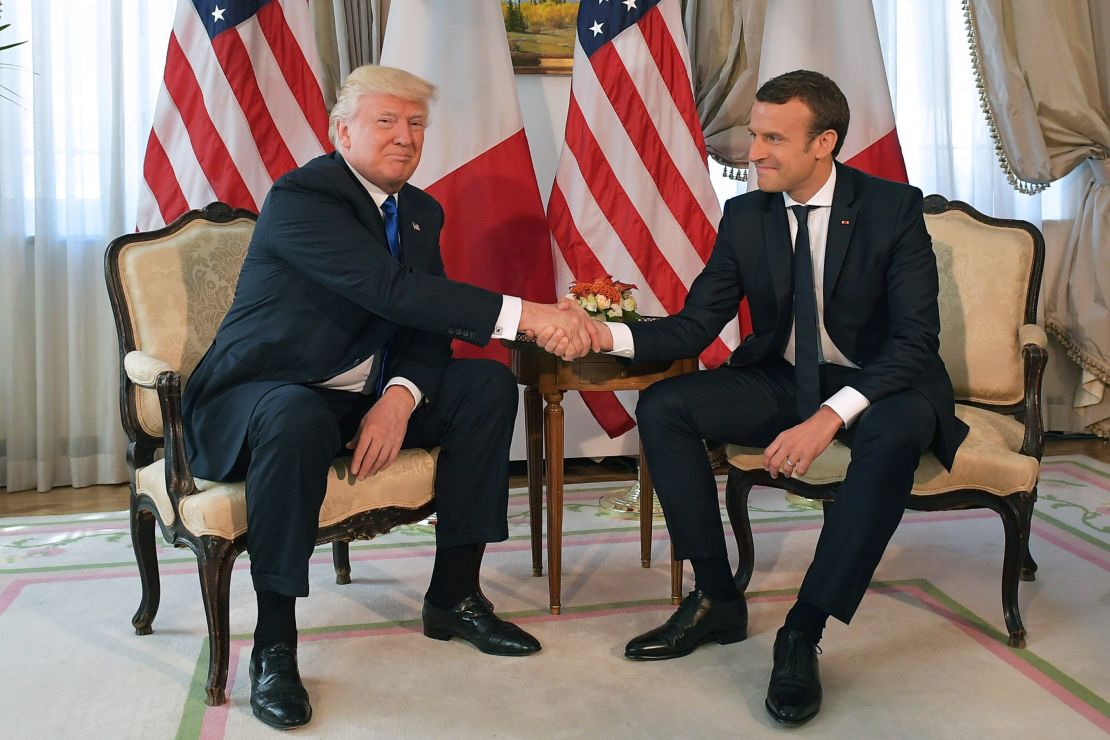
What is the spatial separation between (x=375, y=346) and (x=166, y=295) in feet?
2.16

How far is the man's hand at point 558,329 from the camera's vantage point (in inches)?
103

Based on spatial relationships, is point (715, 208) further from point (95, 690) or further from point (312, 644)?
point (95, 690)

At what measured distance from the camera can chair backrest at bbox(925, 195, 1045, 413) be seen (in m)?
3.08

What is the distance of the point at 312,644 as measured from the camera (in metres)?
2.65

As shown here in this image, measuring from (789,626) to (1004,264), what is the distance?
143 centimetres

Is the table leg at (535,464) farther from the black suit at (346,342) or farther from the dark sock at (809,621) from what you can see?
the dark sock at (809,621)

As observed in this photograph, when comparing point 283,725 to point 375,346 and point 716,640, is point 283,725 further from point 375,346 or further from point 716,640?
point 716,640

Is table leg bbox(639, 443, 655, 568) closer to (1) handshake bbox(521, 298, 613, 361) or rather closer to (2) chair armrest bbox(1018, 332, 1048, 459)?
(1) handshake bbox(521, 298, 613, 361)

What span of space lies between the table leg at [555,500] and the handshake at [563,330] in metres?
0.21

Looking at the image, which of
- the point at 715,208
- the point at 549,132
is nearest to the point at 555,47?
the point at 549,132

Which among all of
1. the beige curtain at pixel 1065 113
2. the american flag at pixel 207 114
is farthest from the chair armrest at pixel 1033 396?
the american flag at pixel 207 114

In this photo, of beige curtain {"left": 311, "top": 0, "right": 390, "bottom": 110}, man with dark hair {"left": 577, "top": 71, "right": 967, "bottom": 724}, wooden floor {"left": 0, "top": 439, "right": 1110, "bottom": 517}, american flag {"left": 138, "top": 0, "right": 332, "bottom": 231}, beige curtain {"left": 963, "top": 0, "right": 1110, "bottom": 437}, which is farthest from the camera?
beige curtain {"left": 963, "top": 0, "right": 1110, "bottom": 437}

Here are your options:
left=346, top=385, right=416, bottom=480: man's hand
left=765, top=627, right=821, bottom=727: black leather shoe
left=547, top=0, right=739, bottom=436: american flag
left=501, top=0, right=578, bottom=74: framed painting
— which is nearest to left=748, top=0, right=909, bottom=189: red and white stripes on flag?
left=547, top=0, right=739, bottom=436: american flag

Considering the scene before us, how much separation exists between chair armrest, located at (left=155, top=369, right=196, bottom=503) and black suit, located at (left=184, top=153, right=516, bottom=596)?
0.16 ft
